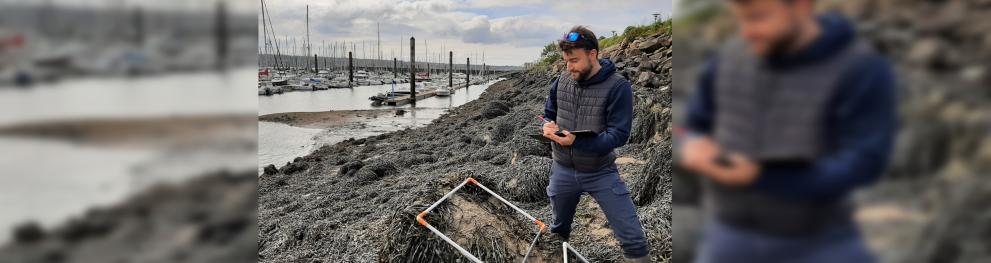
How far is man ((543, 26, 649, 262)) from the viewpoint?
3.30 meters

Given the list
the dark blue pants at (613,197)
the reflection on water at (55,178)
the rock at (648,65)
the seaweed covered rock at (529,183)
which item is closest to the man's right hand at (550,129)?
the dark blue pants at (613,197)

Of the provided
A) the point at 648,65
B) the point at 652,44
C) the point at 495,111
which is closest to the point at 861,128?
the point at 648,65

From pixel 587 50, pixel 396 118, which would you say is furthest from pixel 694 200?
pixel 396 118

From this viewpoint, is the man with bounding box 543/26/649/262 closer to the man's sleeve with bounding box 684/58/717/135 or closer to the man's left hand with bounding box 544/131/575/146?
the man's left hand with bounding box 544/131/575/146

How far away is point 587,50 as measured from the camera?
328 centimetres

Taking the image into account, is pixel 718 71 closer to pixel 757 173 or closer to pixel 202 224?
pixel 757 173

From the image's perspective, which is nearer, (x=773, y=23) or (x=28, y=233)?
(x=773, y=23)

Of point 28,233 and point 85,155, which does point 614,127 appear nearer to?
point 85,155

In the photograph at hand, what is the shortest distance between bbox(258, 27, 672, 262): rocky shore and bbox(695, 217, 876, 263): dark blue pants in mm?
3480

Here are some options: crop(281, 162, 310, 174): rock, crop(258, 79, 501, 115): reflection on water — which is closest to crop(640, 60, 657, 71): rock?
crop(281, 162, 310, 174): rock

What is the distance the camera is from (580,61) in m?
3.30

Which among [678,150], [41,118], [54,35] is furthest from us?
[41,118]

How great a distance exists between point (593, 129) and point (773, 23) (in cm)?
247

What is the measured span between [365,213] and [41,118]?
6154mm
